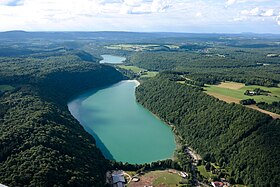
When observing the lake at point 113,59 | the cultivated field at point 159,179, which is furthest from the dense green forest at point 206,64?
the cultivated field at point 159,179

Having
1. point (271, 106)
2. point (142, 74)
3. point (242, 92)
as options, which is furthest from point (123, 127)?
point (142, 74)

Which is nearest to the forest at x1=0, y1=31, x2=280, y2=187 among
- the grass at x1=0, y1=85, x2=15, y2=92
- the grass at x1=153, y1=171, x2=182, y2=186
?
the grass at x1=0, y1=85, x2=15, y2=92

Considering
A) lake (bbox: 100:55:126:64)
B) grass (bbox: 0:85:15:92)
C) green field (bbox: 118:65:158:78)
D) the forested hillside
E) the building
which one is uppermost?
grass (bbox: 0:85:15:92)

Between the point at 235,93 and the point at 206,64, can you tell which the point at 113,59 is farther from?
the point at 235,93

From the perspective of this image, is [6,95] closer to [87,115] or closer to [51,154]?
[87,115]

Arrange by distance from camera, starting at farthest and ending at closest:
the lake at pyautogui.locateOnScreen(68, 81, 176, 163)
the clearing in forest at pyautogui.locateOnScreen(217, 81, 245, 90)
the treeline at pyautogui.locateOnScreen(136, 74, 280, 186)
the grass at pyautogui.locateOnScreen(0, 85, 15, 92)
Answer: the clearing in forest at pyautogui.locateOnScreen(217, 81, 245, 90), the grass at pyautogui.locateOnScreen(0, 85, 15, 92), the lake at pyautogui.locateOnScreen(68, 81, 176, 163), the treeline at pyautogui.locateOnScreen(136, 74, 280, 186)

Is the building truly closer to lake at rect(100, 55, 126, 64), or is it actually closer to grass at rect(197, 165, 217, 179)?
grass at rect(197, 165, 217, 179)

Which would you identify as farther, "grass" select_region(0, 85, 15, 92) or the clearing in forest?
the clearing in forest

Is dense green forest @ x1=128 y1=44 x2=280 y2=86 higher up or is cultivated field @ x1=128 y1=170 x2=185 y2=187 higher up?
dense green forest @ x1=128 y1=44 x2=280 y2=86
